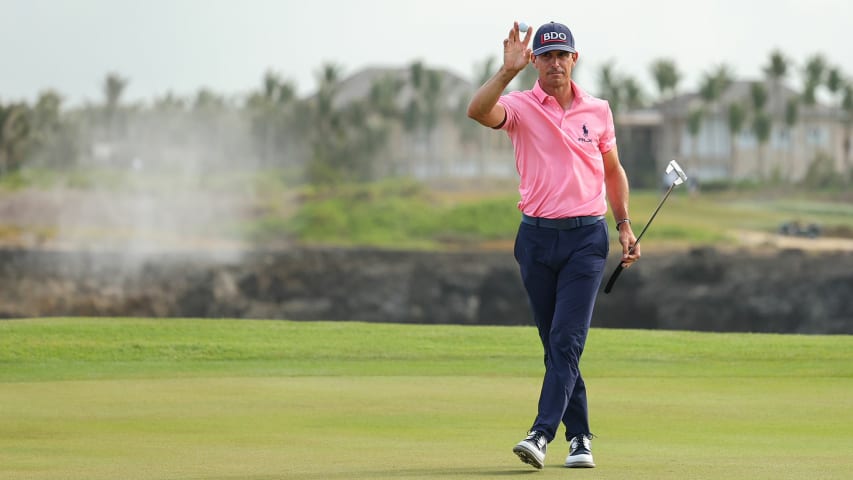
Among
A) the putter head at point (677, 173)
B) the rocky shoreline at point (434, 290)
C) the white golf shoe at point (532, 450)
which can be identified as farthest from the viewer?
the rocky shoreline at point (434, 290)

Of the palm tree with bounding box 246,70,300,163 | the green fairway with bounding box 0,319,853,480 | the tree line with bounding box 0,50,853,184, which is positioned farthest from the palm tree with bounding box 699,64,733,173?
the green fairway with bounding box 0,319,853,480

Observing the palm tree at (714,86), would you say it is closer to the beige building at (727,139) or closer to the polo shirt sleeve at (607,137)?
the beige building at (727,139)

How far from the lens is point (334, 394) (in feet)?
40.1

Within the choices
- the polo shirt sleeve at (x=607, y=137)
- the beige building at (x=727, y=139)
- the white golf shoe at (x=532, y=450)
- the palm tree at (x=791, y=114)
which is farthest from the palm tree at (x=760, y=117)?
the white golf shoe at (x=532, y=450)

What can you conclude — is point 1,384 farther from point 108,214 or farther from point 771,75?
point 771,75

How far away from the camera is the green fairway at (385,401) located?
835cm

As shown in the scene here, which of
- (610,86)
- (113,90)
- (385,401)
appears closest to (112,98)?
(113,90)

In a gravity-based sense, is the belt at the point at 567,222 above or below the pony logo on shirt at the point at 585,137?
A: below

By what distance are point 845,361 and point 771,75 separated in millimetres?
95335

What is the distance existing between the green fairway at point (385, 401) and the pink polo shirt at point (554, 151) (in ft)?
4.30

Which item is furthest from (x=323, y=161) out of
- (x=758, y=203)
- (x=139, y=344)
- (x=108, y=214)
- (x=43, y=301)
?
(x=139, y=344)

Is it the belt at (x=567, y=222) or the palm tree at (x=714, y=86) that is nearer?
the belt at (x=567, y=222)

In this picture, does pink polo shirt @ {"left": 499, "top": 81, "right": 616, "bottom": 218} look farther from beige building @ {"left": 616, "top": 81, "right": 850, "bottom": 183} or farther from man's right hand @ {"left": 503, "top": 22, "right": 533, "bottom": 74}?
beige building @ {"left": 616, "top": 81, "right": 850, "bottom": 183}

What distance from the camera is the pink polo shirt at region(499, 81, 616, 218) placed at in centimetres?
852
